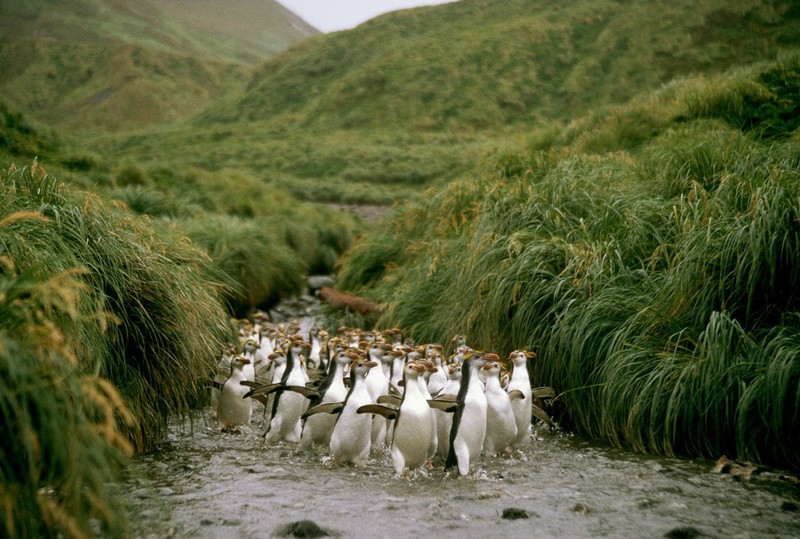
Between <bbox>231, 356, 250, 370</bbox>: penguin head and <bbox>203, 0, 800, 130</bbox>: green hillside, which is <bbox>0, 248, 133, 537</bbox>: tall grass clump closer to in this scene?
<bbox>231, 356, 250, 370</bbox>: penguin head

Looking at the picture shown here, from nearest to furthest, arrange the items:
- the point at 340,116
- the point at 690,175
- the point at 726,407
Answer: the point at 726,407
the point at 690,175
the point at 340,116

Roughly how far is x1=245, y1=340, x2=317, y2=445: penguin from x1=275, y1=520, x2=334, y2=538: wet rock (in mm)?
1976

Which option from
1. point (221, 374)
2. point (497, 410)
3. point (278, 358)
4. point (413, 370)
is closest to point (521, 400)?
point (497, 410)

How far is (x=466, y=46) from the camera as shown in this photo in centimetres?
5694

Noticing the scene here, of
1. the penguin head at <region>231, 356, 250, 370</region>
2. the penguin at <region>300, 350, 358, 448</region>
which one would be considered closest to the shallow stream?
the penguin at <region>300, 350, 358, 448</region>

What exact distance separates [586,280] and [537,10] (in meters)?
61.7

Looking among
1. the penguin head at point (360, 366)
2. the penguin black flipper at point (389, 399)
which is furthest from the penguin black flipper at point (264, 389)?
the penguin black flipper at point (389, 399)

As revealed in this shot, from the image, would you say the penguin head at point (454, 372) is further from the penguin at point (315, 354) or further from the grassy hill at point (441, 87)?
the grassy hill at point (441, 87)

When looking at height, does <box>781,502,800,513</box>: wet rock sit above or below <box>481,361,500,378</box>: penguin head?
below

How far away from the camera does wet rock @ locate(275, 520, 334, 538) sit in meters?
4.07

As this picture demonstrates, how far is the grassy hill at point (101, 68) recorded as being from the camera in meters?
63.7

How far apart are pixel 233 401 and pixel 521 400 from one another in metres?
2.62

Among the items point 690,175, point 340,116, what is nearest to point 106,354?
point 690,175

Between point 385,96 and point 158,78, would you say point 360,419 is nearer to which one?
point 385,96
